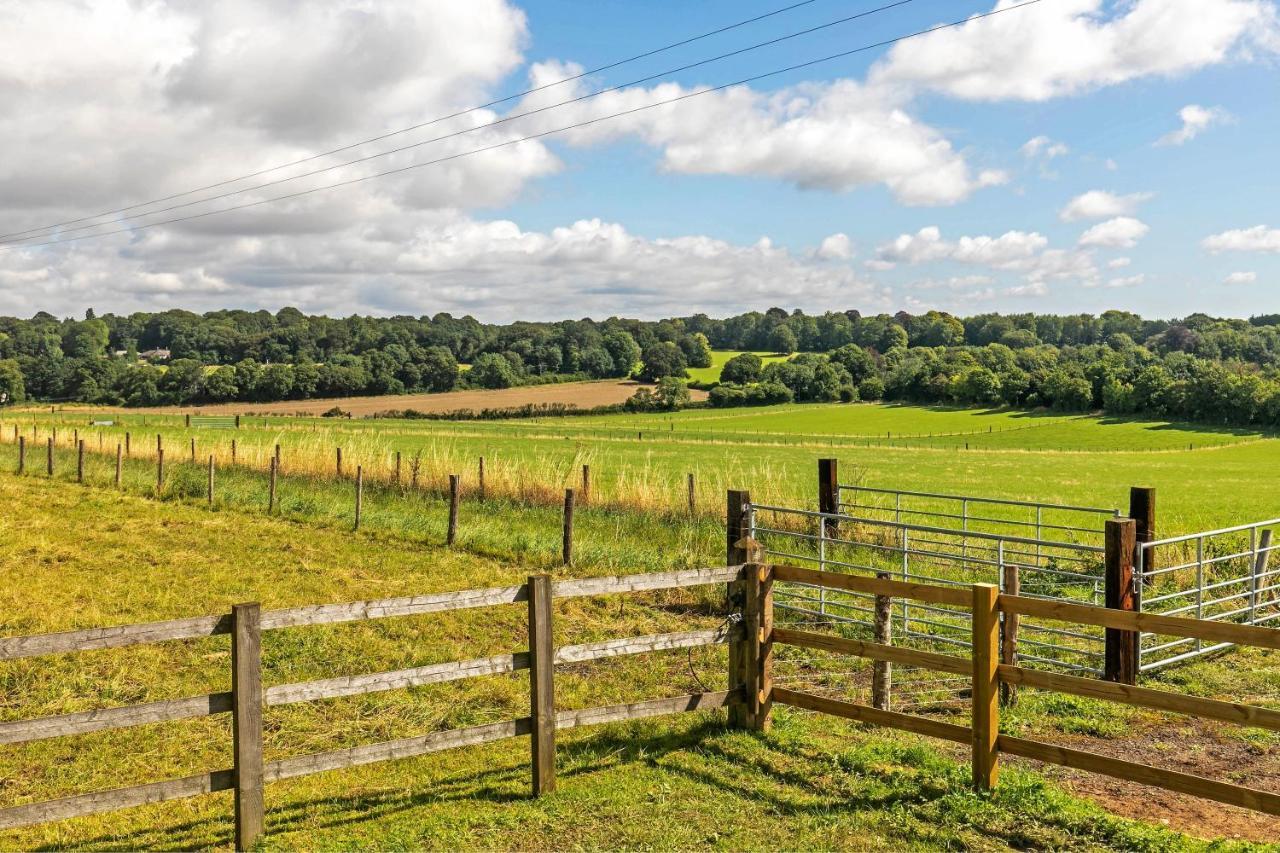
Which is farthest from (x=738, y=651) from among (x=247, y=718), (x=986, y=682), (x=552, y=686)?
(x=247, y=718)

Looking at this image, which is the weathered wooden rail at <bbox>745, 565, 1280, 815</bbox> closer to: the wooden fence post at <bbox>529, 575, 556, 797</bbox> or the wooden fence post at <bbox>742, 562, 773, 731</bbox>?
the wooden fence post at <bbox>742, 562, 773, 731</bbox>

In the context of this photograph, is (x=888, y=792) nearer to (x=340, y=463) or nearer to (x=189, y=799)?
(x=189, y=799)

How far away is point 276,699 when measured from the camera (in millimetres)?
5246

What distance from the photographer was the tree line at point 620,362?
107312 mm

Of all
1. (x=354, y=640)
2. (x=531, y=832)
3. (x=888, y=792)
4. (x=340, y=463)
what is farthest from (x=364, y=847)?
(x=340, y=463)

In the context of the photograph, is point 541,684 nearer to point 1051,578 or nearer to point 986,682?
point 986,682

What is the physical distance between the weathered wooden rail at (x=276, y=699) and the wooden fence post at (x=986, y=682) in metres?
1.94

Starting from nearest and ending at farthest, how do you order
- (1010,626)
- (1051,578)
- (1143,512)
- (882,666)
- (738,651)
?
(738,651) < (882,666) < (1010,626) < (1143,512) < (1051,578)

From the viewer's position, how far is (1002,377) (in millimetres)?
116812

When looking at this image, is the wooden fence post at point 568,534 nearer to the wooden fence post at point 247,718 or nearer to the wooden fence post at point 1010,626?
the wooden fence post at point 1010,626

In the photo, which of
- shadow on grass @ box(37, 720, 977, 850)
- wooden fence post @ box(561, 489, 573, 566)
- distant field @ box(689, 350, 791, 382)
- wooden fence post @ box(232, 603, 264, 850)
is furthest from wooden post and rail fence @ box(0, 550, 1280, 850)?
distant field @ box(689, 350, 791, 382)

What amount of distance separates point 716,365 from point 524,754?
5619 inches

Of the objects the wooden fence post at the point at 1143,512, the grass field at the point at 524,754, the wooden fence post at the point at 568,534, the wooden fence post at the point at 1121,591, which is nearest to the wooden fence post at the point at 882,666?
the grass field at the point at 524,754

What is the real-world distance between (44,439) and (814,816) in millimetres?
44265
